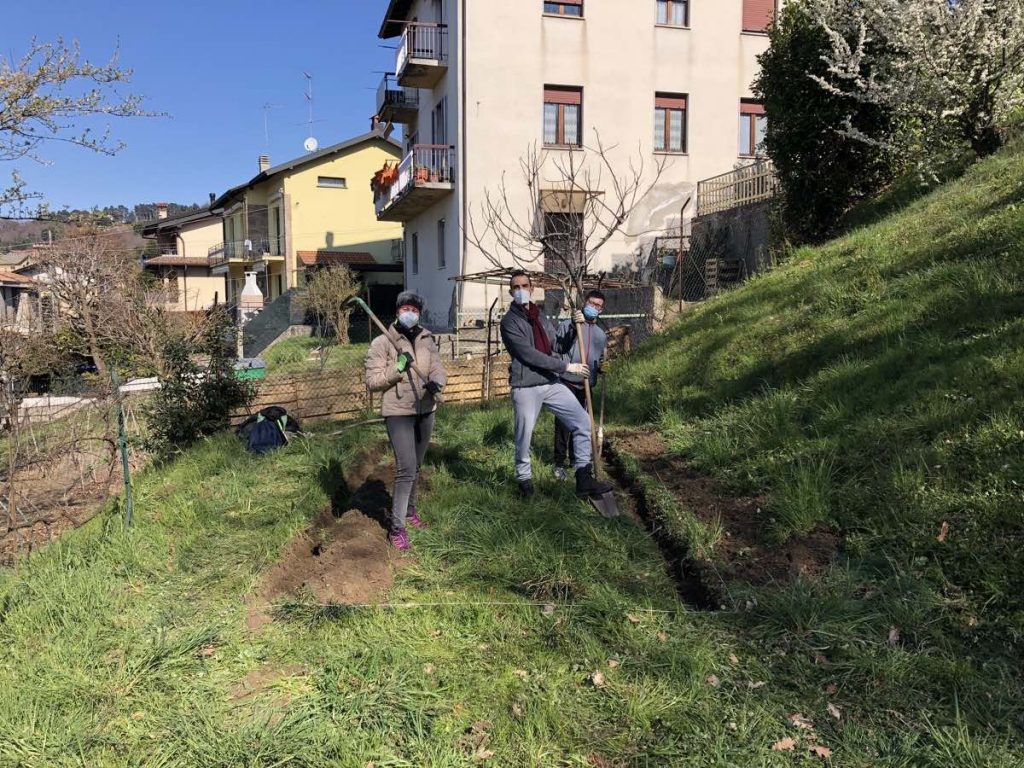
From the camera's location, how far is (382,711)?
301 cm

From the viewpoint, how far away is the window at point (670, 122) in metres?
19.3

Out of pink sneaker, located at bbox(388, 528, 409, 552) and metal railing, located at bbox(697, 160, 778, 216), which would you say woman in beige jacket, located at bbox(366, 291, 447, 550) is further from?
metal railing, located at bbox(697, 160, 778, 216)

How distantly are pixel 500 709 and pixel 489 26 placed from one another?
1792 cm

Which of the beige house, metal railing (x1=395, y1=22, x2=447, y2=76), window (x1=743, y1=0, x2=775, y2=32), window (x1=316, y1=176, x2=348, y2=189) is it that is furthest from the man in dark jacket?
the beige house

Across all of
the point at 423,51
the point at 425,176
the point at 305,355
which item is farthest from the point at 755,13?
the point at 305,355

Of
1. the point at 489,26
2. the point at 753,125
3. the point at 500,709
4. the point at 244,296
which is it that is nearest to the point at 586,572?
the point at 500,709

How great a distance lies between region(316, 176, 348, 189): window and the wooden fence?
79.6 ft

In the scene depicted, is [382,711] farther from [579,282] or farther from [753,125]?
[753,125]

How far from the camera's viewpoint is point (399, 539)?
471 cm

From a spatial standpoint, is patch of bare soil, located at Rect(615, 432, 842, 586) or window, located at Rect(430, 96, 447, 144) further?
window, located at Rect(430, 96, 447, 144)

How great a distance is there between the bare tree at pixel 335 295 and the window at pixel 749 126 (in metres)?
12.5

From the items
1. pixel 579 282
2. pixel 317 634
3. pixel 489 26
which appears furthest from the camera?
pixel 489 26

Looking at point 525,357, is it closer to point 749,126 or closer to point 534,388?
point 534,388

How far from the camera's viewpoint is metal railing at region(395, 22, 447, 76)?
19125 millimetres
